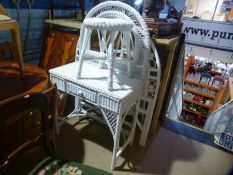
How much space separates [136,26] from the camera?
1.31 metres

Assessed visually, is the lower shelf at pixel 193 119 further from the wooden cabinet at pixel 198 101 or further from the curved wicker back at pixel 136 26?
the curved wicker back at pixel 136 26

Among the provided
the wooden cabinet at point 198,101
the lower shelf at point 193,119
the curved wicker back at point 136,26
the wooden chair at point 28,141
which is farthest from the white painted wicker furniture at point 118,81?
the lower shelf at point 193,119

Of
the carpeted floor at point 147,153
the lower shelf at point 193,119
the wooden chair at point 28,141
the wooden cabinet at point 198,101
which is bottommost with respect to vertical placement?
the lower shelf at point 193,119

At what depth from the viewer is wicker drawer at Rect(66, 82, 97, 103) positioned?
129cm

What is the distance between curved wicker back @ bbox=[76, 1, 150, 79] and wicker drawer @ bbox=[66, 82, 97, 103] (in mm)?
385

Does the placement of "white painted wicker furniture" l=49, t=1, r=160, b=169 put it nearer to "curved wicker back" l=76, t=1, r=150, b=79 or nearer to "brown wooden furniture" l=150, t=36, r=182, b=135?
"curved wicker back" l=76, t=1, r=150, b=79

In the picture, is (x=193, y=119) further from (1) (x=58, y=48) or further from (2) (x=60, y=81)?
(2) (x=60, y=81)

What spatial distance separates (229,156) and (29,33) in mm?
2275

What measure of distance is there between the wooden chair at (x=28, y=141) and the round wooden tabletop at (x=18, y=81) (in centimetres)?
33

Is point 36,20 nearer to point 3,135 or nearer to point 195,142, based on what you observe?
point 3,135

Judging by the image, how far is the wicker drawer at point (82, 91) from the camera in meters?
1.29

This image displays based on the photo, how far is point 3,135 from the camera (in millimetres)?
770

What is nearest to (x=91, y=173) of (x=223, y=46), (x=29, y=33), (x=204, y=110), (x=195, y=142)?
(x=195, y=142)

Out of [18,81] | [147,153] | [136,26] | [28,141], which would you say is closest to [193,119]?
[147,153]
